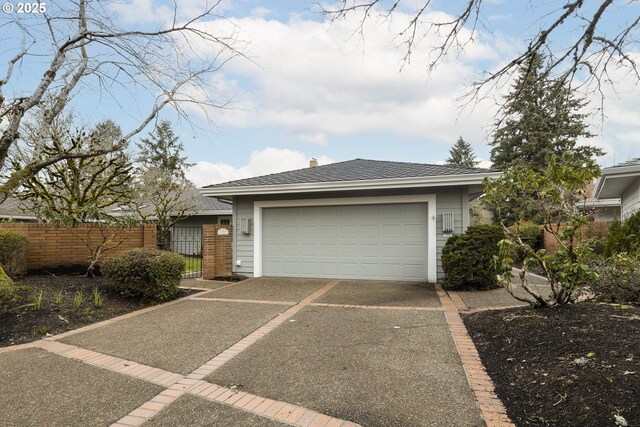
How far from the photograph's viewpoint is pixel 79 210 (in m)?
7.91

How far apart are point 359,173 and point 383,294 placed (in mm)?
3491

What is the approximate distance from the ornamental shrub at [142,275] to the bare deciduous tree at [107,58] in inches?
77.8

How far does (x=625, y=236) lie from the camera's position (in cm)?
841

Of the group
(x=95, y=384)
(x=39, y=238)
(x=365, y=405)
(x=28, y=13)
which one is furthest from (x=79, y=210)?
(x=365, y=405)

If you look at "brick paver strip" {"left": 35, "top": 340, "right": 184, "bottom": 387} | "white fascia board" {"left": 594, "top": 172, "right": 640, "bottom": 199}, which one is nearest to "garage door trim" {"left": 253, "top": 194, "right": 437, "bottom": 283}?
"white fascia board" {"left": 594, "top": 172, "right": 640, "bottom": 199}

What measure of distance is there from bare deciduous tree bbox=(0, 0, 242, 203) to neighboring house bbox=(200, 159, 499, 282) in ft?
11.7

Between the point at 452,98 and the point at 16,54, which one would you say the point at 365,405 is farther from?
the point at 16,54

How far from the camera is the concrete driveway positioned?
282 cm

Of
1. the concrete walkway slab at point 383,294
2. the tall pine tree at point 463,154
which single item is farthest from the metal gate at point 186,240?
the tall pine tree at point 463,154

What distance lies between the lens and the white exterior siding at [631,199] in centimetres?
973

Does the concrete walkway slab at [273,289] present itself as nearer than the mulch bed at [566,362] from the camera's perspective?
No

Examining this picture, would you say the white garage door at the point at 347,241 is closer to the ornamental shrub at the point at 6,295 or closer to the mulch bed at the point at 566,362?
the mulch bed at the point at 566,362

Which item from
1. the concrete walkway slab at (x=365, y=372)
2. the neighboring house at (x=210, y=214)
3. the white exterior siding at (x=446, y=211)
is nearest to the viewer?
the concrete walkway slab at (x=365, y=372)

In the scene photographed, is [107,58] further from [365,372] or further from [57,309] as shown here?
[365,372]
